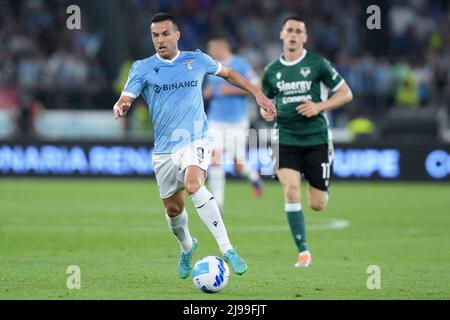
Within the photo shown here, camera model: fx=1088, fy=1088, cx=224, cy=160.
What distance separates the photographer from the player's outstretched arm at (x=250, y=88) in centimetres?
977

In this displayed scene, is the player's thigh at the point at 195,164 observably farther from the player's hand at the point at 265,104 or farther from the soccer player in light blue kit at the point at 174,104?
the player's hand at the point at 265,104

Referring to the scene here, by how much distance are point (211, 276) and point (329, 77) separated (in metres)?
3.43

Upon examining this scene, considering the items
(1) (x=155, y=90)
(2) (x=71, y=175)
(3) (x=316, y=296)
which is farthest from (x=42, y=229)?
(2) (x=71, y=175)

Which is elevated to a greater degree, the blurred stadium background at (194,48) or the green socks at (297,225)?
the blurred stadium background at (194,48)

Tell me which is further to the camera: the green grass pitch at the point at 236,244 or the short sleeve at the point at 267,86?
the short sleeve at the point at 267,86

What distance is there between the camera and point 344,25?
2892 cm

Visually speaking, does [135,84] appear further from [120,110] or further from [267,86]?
[267,86]

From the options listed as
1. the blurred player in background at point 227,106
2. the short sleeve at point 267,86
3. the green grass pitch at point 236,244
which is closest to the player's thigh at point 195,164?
the green grass pitch at point 236,244

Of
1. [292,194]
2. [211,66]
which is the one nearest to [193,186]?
[211,66]

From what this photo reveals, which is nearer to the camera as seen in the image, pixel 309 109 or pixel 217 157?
pixel 309 109

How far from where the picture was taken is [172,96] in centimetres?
978

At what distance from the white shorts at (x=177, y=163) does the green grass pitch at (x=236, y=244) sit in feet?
2.81

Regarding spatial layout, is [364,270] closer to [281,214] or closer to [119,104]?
[119,104]

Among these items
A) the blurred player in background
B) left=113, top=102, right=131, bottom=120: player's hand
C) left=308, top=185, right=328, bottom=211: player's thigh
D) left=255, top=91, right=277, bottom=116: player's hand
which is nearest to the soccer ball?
left=113, top=102, right=131, bottom=120: player's hand
